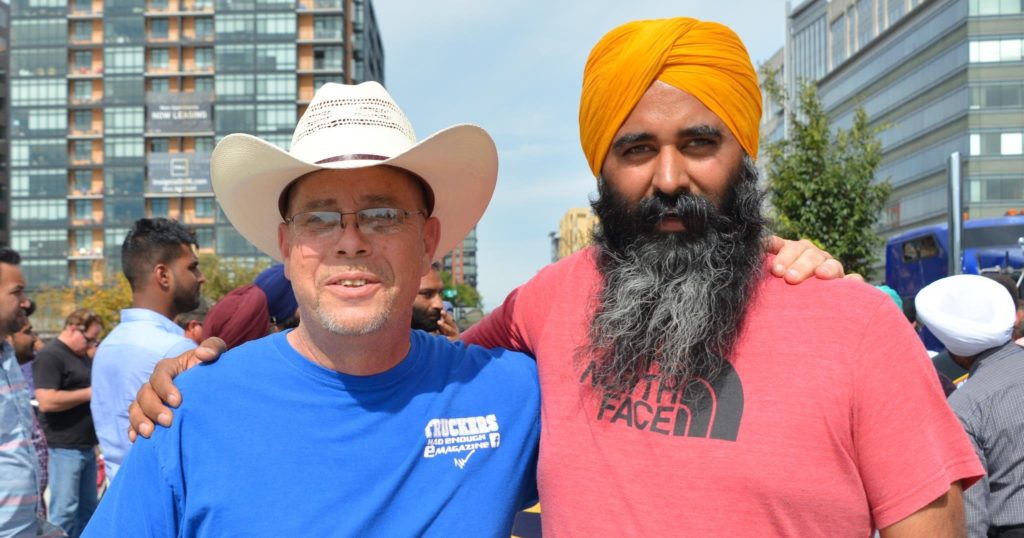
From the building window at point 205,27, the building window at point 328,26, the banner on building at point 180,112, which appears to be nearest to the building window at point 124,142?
the banner on building at point 180,112

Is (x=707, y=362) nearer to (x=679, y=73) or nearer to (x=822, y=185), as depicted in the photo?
(x=679, y=73)

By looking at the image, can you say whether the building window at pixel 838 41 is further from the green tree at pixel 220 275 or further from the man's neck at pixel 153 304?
the man's neck at pixel 153 304

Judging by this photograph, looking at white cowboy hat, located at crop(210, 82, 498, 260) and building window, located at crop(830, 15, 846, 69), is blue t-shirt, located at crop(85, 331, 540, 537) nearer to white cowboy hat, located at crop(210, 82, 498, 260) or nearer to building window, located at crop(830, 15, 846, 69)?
white cowboy hat, located at crop(210, 82, 498, 260)

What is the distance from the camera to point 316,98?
7.83 feet

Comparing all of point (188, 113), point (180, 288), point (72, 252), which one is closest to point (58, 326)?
point (72, 252)

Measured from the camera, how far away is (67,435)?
7086mm

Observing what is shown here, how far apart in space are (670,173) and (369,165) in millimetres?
752

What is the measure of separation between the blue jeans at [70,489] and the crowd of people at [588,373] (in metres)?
5.53

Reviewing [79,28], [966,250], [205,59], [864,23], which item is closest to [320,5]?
[205,59]

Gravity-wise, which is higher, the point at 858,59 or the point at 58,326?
the point at 858,59

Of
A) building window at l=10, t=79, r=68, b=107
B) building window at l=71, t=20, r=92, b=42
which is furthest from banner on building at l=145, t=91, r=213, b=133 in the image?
building window at l=71, t=20, r=92, b=42

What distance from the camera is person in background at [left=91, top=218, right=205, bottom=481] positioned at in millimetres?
4559

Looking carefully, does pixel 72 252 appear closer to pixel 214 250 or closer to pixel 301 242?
pixel 214 250

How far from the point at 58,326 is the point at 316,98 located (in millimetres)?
69976
